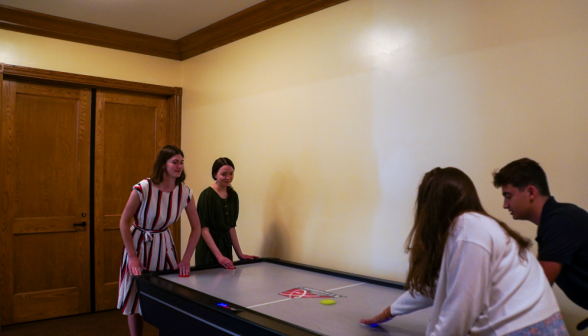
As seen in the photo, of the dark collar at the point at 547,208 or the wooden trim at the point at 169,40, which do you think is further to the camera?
the wooden trim at the point at 169,40

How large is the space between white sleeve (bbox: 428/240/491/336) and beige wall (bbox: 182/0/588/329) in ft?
3.93

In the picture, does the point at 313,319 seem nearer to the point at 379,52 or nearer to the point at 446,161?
the point at 446,161

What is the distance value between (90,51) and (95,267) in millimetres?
2111

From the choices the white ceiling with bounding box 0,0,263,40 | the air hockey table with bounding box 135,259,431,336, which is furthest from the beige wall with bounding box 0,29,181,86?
the air hockey table with bounding box 135,259,431,336

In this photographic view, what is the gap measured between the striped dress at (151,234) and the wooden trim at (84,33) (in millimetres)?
2314

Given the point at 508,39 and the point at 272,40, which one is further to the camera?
the point at 272,40

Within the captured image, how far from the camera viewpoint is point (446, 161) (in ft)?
8.87

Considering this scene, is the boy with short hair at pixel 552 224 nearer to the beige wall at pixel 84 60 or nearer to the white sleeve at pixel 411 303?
the white sleeve at pixel 411 303

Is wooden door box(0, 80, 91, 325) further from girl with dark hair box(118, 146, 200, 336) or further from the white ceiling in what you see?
girl with dark hair box(118, 146, 200, 336)

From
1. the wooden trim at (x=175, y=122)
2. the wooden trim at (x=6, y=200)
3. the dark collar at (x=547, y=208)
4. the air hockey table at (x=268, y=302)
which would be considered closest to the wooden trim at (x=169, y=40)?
the wooden trim at (x=175, y=122)

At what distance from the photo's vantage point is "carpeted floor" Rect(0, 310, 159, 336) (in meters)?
3.92

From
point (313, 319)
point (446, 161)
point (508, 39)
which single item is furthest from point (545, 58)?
point (313, 319)

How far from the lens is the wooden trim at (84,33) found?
4133mm

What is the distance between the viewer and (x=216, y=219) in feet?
11.3
